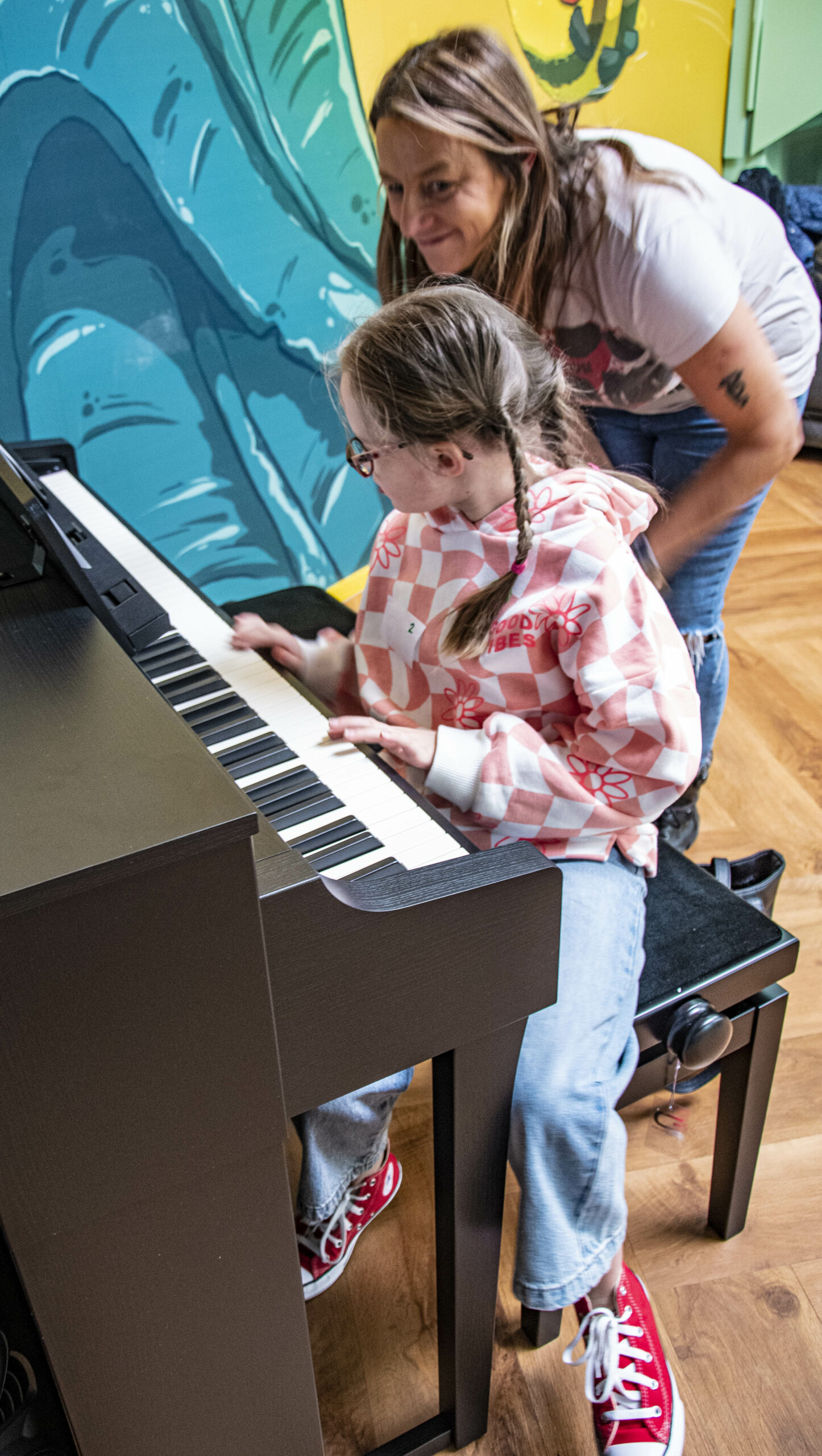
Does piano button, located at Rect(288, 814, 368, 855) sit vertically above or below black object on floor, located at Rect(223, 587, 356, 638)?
above

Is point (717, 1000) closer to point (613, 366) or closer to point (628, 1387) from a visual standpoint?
point (628, 1387)

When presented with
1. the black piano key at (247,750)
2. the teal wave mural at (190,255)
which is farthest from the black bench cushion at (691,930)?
the teal wave mural at (190,255)

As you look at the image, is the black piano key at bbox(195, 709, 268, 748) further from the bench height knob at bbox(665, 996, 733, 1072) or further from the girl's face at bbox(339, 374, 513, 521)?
the bench height knob at bbox(665, 996, 733, 1072)

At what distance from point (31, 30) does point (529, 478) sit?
1414 mm

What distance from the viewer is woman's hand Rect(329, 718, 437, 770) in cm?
94

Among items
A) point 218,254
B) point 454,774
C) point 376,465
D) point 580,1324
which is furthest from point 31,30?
point 580,1324

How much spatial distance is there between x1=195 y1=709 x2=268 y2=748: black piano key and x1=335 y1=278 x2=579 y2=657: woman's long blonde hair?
0.21m

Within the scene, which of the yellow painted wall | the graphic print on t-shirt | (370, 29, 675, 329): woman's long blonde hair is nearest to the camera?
(370, 29, 675, 329): woman's long blonde hair

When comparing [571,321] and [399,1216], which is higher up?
[571,321]

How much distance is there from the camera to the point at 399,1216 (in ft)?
4.27

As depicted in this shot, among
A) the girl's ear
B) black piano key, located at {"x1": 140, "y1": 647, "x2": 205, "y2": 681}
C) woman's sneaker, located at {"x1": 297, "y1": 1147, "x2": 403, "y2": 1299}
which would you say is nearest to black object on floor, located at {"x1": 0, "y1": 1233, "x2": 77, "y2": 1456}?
woman's sneaker, located at {"x1": 297, "y1": 1147, "x2": 403, "y2": 1299}

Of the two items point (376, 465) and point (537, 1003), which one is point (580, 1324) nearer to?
point (537, 1003)

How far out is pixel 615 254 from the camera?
1223 millimetres

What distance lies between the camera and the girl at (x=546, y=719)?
3.06 feet
